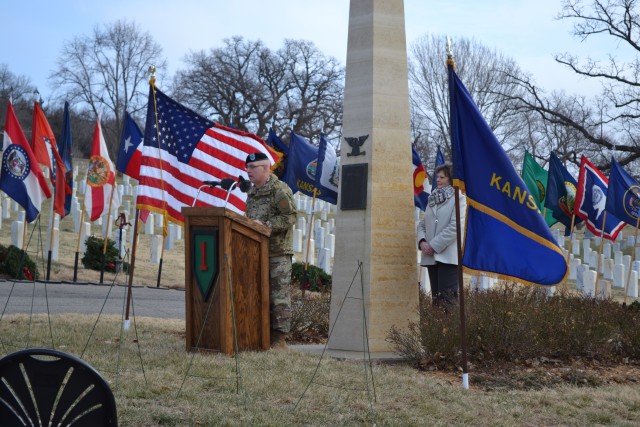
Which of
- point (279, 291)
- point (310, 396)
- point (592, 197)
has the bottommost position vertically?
point (310, 396)

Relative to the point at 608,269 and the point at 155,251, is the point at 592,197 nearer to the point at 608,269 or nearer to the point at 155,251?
the point at 608,269

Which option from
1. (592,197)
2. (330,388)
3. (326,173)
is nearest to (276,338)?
(330,388)

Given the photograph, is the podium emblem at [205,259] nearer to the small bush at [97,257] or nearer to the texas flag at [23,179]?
the texas flag at [23,179]

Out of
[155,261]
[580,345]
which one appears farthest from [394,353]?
[155,261]

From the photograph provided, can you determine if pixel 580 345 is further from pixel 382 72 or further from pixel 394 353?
pixel 382 72

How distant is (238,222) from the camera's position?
8133mm

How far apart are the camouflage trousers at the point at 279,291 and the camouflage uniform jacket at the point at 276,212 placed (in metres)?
0.09

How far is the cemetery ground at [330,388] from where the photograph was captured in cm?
588

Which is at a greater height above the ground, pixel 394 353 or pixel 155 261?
pixel 155 261

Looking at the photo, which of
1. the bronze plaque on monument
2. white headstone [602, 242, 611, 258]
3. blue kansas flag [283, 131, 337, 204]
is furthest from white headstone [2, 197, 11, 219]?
the bronze plaque on monument

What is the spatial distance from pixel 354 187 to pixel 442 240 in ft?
3.54

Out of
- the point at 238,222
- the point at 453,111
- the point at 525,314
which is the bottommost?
the point at 525,314

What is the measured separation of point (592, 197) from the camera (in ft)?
62.3

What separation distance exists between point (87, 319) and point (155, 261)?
40.2 feet
